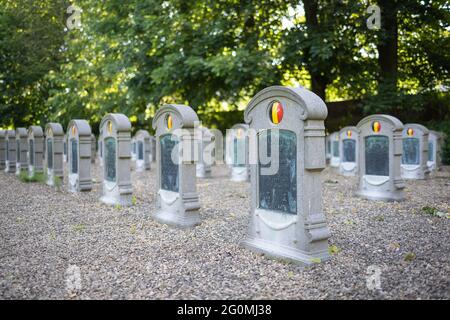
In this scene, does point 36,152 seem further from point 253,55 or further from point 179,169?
point 179,169

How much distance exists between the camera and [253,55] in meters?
14.1

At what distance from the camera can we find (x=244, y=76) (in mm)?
14125

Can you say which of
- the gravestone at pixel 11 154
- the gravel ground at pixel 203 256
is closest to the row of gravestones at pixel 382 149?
the gravel ground at pixel 203 256

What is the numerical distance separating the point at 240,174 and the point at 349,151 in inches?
144

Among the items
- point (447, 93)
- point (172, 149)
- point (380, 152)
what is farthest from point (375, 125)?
point (447, 93)

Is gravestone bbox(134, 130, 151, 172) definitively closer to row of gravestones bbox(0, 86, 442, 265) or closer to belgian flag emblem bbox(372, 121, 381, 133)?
row of gravestones bbox(0, 86, 442, 265)

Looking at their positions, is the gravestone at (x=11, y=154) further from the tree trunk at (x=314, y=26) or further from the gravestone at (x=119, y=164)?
the tree trunk at (x=314, y=26)

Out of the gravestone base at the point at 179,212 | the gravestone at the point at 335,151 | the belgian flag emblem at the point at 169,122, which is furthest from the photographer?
the gravestone at the point at 335,151

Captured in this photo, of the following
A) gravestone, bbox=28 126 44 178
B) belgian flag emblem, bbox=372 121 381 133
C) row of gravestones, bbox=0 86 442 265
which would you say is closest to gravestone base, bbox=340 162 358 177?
belgian flag emblem, bbox=372 121 381 133

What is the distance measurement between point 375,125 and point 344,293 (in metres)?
5.90

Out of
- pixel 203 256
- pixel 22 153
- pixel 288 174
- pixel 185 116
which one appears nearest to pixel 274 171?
pixel 288 174

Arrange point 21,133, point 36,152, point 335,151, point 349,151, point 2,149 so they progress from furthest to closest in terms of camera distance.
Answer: point 335,151 < point 2,149 < point 21,133 < point 349,151 < point 36,152

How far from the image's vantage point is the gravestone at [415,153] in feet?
40.5

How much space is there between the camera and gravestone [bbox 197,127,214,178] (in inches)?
553
